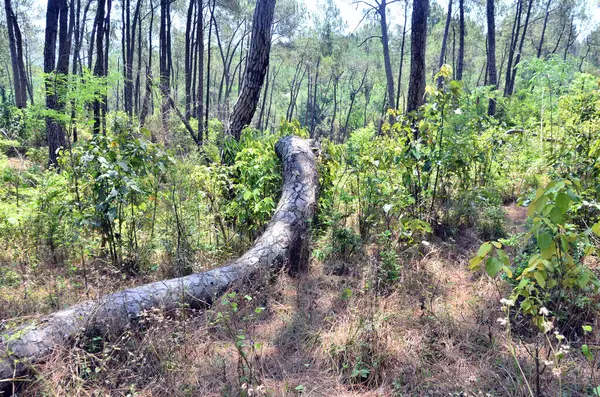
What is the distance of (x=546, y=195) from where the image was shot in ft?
4.34

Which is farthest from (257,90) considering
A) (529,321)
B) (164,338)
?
(529,321)

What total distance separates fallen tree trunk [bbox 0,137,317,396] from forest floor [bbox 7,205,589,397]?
0.10 m

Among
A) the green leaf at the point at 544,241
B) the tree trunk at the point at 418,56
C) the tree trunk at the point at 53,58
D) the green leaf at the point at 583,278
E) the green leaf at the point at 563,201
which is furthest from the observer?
the tree trunk at the point at 53,58

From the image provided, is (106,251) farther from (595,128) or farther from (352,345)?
(595,128)

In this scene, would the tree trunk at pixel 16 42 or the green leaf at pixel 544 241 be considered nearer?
the green leaf at pixel 544 241

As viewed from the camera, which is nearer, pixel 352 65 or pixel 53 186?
pixel 53 186

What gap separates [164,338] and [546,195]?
218cm

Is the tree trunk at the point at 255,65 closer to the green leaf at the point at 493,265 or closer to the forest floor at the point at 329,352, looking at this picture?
the forest floor at the point at 329,352

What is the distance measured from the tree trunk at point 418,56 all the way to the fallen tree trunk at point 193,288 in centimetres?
202

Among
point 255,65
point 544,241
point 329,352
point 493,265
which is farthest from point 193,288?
point 255,65

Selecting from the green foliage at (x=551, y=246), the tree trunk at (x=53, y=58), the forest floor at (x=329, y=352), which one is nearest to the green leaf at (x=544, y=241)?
the green foliage at (x=551, y=246)

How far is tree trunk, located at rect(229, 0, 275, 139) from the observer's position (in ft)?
17.2

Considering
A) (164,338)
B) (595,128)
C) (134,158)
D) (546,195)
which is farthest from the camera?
(134,158)

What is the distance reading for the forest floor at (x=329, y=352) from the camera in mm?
1897
